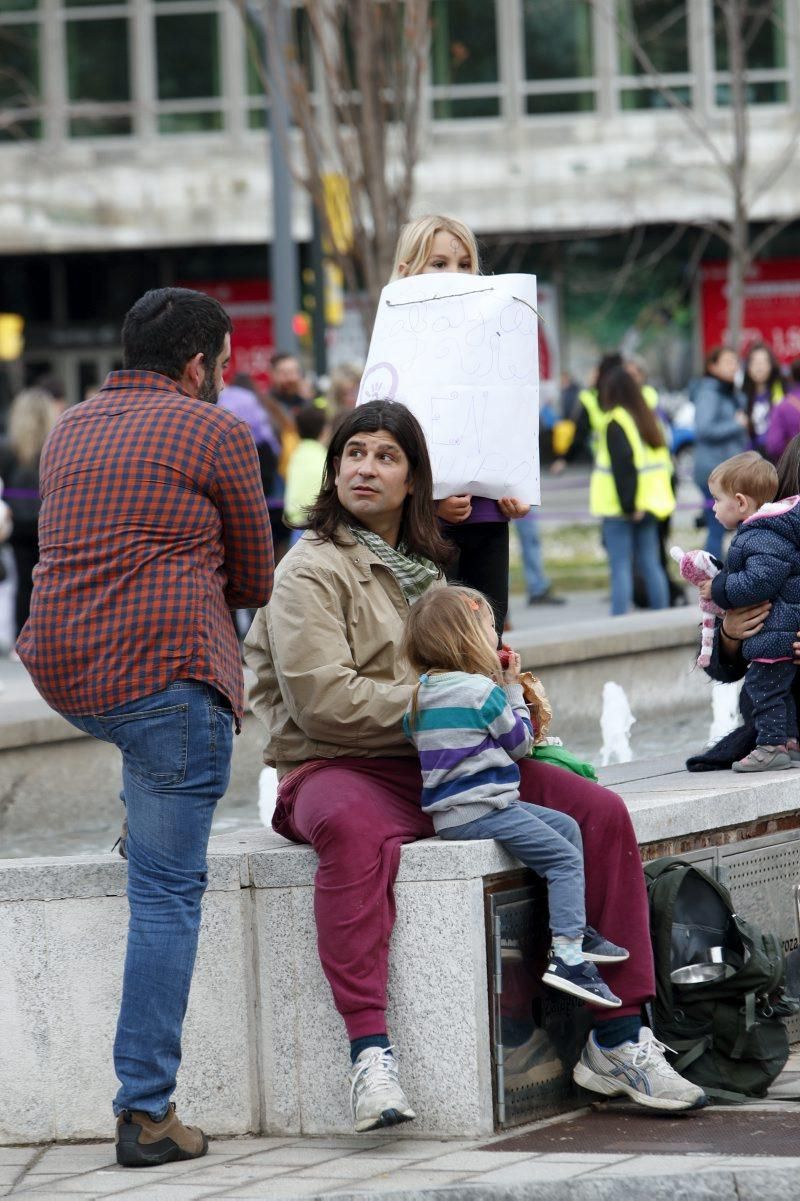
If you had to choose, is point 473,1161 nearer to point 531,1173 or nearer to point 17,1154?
point 531,1173

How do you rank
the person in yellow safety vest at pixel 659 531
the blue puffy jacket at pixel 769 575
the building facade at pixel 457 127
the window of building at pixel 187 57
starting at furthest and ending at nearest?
the window of building at pixel 187 57 → the building facade at pixel 457 127 → the person in yellow safety vest at pixel 659 531 → the blue puffy jacket at pixel 769 575

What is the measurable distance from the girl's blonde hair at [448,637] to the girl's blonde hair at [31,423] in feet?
33.5

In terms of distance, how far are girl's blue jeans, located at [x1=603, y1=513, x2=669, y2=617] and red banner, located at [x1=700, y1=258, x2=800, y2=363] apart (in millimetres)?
29172

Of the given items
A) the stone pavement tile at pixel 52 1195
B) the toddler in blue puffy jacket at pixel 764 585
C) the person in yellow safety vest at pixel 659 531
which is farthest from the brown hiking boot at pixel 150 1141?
the person in yellow safety vest at pixel 659 531

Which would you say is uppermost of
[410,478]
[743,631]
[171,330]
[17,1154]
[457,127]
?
[457,127]

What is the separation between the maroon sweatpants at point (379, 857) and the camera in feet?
16.5

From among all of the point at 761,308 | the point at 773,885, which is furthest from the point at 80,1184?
the point at 761,308

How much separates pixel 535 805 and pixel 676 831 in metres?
0.74

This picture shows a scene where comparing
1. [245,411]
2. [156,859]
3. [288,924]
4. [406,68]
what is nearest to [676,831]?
[288,924]

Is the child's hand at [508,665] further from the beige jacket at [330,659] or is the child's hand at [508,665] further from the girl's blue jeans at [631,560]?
the girl's blue jeans at [631,560]

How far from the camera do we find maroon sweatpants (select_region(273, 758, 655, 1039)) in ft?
→ 16.5

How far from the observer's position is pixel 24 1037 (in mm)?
5359

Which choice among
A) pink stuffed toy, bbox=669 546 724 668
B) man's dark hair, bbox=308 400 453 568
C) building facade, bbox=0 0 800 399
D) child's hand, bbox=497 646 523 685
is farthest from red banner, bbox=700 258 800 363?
child's hand, bbox=497 646 523 685

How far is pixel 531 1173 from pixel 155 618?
150 cm
